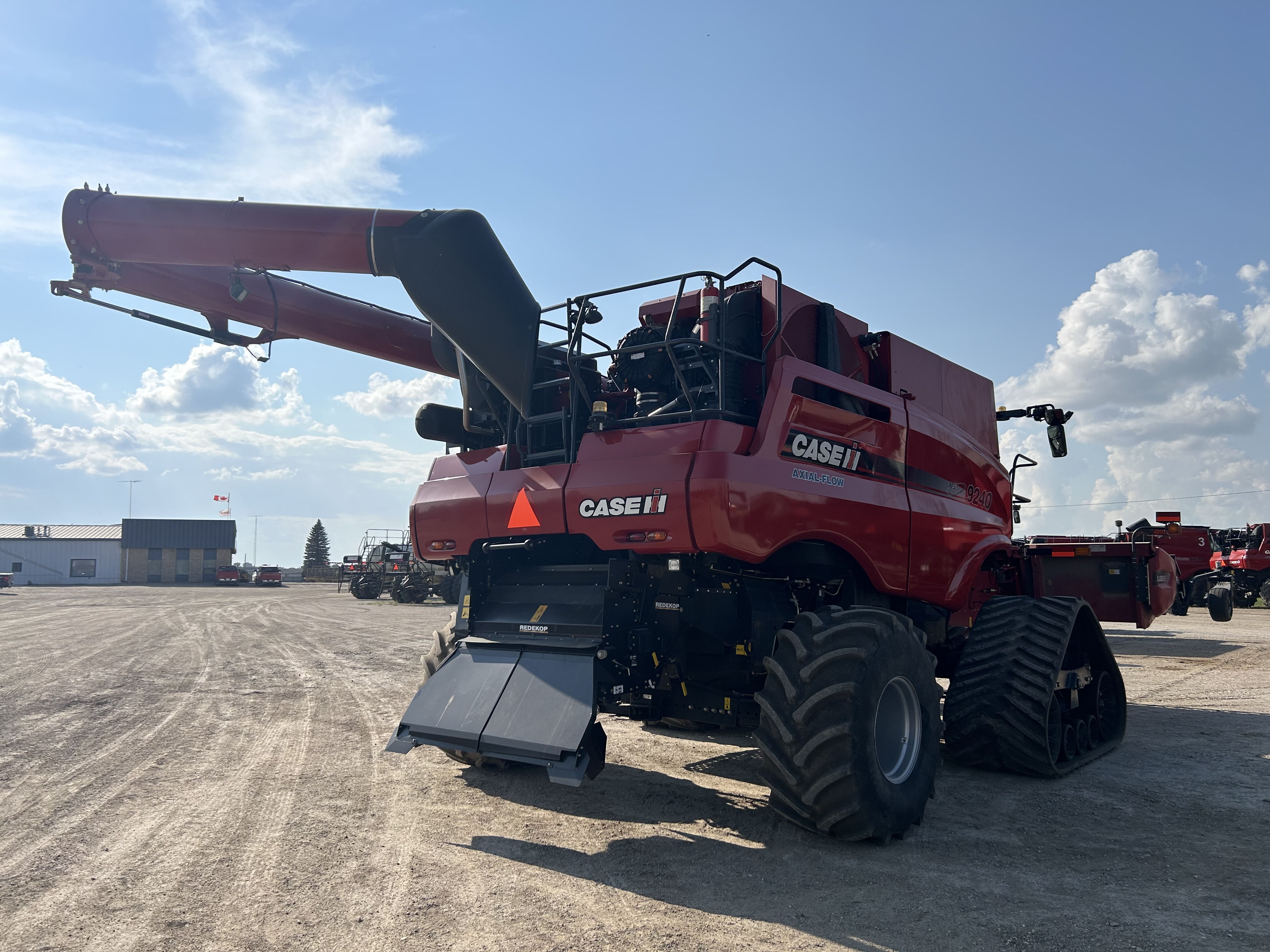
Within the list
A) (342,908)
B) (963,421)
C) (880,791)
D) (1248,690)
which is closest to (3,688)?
(342,908)

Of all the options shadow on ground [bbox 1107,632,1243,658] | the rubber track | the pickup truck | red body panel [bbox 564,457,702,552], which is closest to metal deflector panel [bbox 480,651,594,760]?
red body panel [bbox 564,457,702,552]

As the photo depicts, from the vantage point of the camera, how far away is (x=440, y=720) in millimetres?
5785

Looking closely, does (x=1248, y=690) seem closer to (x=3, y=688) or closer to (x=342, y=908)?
(x=342, y=908)

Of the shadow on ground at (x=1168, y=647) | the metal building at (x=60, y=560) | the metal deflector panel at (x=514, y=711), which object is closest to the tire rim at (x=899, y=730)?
the metal deflector panel at (x=514, y=711)

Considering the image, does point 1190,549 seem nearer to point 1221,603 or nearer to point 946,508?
point 1221,603

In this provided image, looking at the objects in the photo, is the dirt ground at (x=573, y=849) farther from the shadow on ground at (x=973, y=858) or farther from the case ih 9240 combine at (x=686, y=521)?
the case ih 9240 combine at (x=686, y=521)

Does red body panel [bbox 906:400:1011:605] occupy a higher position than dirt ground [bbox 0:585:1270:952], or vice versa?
red body panel [bbox 906:400:1011:605]

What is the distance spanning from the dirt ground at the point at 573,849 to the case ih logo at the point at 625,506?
1965 millimetres

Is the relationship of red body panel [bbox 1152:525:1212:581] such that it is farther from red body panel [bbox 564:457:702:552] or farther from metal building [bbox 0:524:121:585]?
metal building [bbox 0:524:121:585]

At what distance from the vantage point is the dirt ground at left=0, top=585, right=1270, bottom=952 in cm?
391

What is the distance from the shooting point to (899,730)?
222 inches

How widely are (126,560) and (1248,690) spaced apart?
79147mm

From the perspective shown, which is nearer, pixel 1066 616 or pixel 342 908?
pixel 342 908

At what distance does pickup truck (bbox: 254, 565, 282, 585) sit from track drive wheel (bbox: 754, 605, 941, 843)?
62.5m
